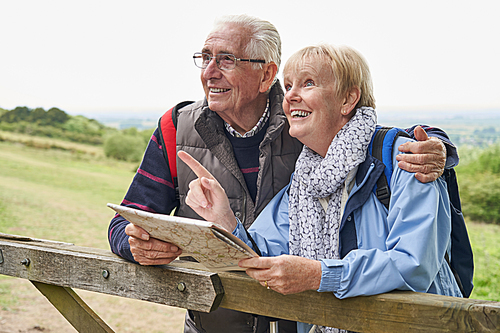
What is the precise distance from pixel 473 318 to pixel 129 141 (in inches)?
594

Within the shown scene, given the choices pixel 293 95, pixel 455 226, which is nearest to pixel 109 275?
pixel 293 95

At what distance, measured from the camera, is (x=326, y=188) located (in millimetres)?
1346

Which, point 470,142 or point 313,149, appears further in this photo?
point 470,142

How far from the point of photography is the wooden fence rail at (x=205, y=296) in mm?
1023

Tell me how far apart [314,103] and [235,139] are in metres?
0.55

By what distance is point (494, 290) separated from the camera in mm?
6562

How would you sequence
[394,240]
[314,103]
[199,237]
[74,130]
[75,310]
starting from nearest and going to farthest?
1. [199,237]
2. [394,240]
3. [314,103]
4. [75,310]
5. [74,130]

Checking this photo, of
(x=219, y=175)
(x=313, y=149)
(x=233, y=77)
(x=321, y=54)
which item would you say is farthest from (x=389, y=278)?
(x=233, y=77)

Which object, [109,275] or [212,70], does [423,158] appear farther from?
[109,275]

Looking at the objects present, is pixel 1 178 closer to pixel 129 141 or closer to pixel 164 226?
pixel 129 141

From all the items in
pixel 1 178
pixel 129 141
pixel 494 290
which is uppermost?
pixel 129 141

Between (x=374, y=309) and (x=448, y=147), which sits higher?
(x=448, y=147)

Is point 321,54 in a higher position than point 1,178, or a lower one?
higher

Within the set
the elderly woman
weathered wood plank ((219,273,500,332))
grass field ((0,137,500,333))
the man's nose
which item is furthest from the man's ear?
grass field ((0,137,500,333))
